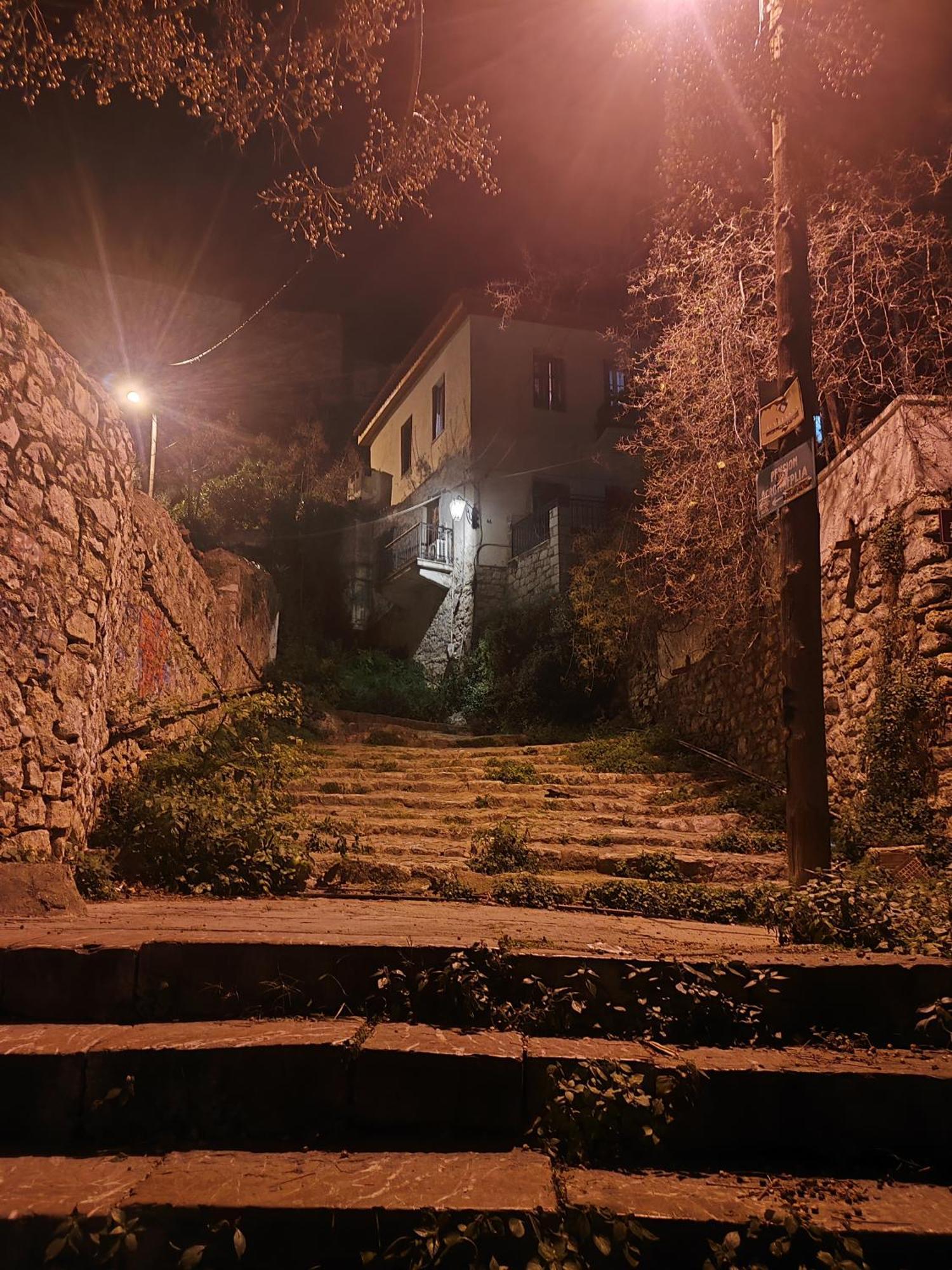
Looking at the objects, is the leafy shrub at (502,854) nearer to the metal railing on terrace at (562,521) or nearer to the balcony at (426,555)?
the metal railing on terrace at (562,521)

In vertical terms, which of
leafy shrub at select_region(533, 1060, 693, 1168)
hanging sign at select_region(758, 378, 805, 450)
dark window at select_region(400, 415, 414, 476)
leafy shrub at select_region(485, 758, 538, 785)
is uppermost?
dark window at select_region(400, 415, 414, 476)

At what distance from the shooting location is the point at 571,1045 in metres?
2.54

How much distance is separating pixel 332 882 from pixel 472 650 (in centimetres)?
1271

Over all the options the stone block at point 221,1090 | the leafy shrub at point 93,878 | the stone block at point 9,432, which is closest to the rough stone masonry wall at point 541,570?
the leafy shrub at point 93,878

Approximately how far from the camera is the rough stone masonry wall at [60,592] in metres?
4.28

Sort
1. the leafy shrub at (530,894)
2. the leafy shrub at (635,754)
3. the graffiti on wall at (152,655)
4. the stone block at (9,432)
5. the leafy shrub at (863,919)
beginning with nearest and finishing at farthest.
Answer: the leafy shrub at (863,919) → the stone block at (9,432) → the leafy shrub at (530,894) → the graffiti on wall at (152,655) → the leafy shrub at (635,754)

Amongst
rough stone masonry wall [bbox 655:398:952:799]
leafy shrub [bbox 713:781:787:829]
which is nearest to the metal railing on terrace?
rough stone masonry wall [bbox 655:398:952:799]

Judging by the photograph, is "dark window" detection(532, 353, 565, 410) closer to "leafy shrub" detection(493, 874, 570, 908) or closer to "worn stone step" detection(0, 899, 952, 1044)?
"leafy shrub" detection(493, 874, 570, 908)

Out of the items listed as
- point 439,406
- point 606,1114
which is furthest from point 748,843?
point 439,406

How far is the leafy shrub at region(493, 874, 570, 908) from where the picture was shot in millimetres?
4809

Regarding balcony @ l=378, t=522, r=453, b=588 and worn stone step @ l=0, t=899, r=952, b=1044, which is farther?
balcony @ l=378, t=522, r=453, b=588

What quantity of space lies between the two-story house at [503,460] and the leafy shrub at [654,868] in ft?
36.2

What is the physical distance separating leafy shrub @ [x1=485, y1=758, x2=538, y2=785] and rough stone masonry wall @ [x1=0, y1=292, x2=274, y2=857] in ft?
13.9

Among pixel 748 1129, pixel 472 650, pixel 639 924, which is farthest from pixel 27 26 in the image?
pixel 472 650
